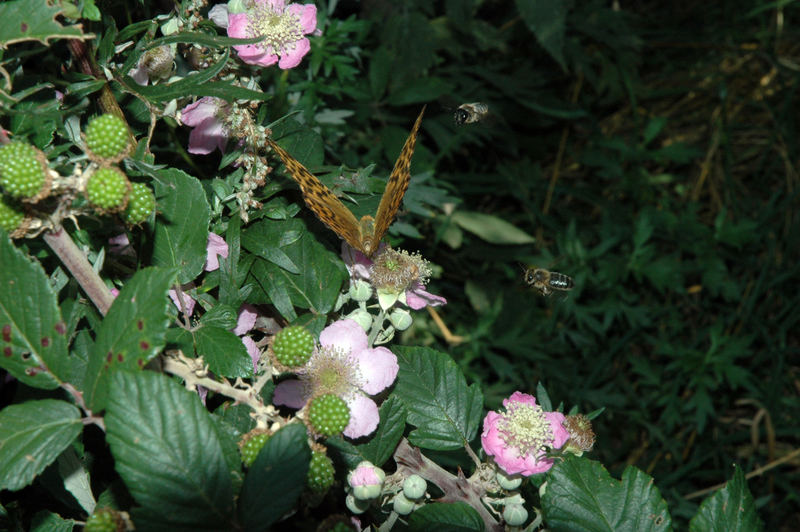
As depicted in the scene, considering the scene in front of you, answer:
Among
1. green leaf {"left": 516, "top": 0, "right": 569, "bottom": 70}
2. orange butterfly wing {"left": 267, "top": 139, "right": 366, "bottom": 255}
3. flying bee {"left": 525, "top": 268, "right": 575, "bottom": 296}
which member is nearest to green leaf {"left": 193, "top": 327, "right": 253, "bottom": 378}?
orange butterfly wing {"left": 267, "top": 139, "right": 366, "bottom": 255}

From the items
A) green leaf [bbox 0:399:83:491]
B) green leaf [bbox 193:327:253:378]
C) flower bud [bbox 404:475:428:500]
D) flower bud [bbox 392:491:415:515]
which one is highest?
green leaf [bbox 0:399:83:491]

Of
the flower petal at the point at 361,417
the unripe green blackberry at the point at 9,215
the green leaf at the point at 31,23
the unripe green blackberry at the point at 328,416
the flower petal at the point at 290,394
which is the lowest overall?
the flower petal at the point at 361,417

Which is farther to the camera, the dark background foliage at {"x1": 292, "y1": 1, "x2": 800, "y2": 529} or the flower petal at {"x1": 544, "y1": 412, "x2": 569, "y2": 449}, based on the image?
the dark background foliage at {"x1": 292, "y1": 1, "x2": 800, "y2": 529}

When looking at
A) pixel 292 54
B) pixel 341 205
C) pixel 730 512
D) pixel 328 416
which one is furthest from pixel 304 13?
pixel 730 512

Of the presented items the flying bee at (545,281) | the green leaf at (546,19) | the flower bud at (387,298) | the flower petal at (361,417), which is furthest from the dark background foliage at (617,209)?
the flower petal at (361,417)

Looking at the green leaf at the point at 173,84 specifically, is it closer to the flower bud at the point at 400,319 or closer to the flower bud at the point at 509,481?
the flower bud at the point at 400,319

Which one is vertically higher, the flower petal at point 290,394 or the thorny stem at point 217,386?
the thorny stem at point 217,386

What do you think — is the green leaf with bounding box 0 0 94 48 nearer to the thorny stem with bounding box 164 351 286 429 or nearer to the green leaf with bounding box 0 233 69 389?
the green leaf with bounding box 0 233 69 389

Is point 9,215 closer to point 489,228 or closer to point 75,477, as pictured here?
point 75,477
